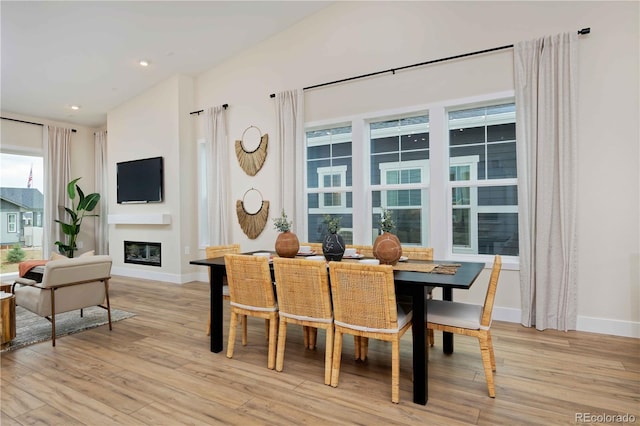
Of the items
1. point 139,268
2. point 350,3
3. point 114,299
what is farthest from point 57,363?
point 350,3

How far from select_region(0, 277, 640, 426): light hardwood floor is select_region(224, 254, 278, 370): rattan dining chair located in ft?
1.11

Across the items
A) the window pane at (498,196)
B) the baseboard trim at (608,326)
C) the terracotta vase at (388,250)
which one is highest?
the window pane at (498,196)

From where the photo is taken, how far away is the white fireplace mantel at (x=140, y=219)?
6133mm

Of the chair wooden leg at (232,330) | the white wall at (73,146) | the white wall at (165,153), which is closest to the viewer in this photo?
the chair wooden leg at (232,330)

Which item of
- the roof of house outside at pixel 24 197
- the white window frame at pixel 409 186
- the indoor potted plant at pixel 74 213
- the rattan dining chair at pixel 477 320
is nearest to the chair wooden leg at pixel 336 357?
the rattan dining chair at pixel 477 320

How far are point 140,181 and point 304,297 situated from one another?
526 cm

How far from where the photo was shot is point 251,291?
274 cm

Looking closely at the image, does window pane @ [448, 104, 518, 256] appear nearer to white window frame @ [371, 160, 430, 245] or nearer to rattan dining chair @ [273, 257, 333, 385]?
white window frame @ [371, 160, 430, 245]

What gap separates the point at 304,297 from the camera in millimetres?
2496

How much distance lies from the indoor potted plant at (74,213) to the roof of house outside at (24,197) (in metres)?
0.49

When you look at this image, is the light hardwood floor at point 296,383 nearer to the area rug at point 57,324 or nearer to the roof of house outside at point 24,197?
the area rug at point 57,324

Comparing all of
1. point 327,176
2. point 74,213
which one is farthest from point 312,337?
point 74,213

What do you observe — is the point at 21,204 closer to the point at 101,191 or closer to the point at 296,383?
the point at 101,191

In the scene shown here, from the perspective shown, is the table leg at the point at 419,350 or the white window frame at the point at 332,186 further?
the white window frame at the point at 332,186
